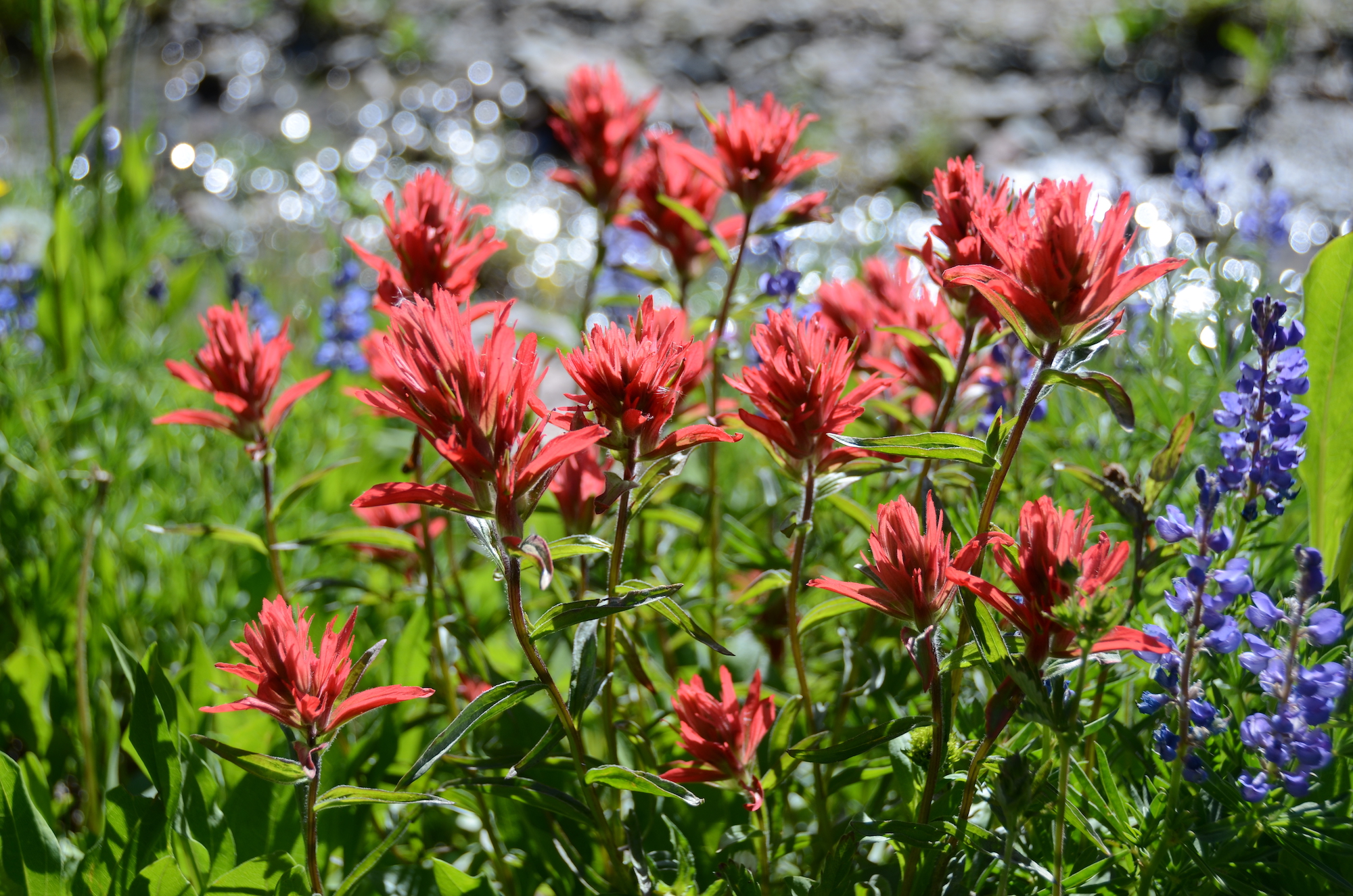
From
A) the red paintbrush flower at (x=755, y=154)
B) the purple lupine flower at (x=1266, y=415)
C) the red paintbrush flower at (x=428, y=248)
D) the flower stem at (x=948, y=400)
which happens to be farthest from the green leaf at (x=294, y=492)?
the purple lupine flower at (x=1266, y=415)

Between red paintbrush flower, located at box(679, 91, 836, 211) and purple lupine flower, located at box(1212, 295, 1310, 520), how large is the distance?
1.86 feet

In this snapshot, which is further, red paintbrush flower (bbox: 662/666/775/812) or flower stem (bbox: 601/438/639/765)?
red paintbrush flower (bbox: 662/666/775/812)

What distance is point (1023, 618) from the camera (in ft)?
2.86

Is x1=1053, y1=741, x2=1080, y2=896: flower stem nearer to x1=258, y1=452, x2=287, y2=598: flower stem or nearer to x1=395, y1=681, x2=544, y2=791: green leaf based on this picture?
x1=395, y1=681, x2=544, y2=791: green leaf

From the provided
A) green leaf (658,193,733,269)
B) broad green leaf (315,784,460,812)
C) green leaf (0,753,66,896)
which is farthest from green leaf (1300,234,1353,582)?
green leaf (0,753,66,896)

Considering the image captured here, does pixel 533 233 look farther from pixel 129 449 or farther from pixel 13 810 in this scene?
pixel 13 810

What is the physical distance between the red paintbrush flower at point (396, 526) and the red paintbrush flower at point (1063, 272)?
838mm

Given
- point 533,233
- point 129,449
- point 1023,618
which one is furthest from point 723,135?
point 533,233

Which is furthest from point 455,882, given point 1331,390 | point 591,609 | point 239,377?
point 1331,390

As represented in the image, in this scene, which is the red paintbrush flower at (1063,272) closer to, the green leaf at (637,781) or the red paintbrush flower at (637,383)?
the red paintbrush flower at (637,383)

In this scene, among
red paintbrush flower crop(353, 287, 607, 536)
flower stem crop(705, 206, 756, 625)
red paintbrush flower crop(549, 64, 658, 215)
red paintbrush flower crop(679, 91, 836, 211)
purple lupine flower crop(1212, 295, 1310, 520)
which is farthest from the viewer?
red paintbrush flower crop(549, 64, 658, 215)

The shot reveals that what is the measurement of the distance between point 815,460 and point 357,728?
1.06m


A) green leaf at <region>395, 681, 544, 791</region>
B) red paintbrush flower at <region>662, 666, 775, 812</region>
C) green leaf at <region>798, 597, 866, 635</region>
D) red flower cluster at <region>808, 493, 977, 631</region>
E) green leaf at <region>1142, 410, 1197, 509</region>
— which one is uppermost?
green leaf at <region>1142, 410, 1197, 509</region>

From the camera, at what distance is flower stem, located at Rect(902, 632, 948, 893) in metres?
0.89
